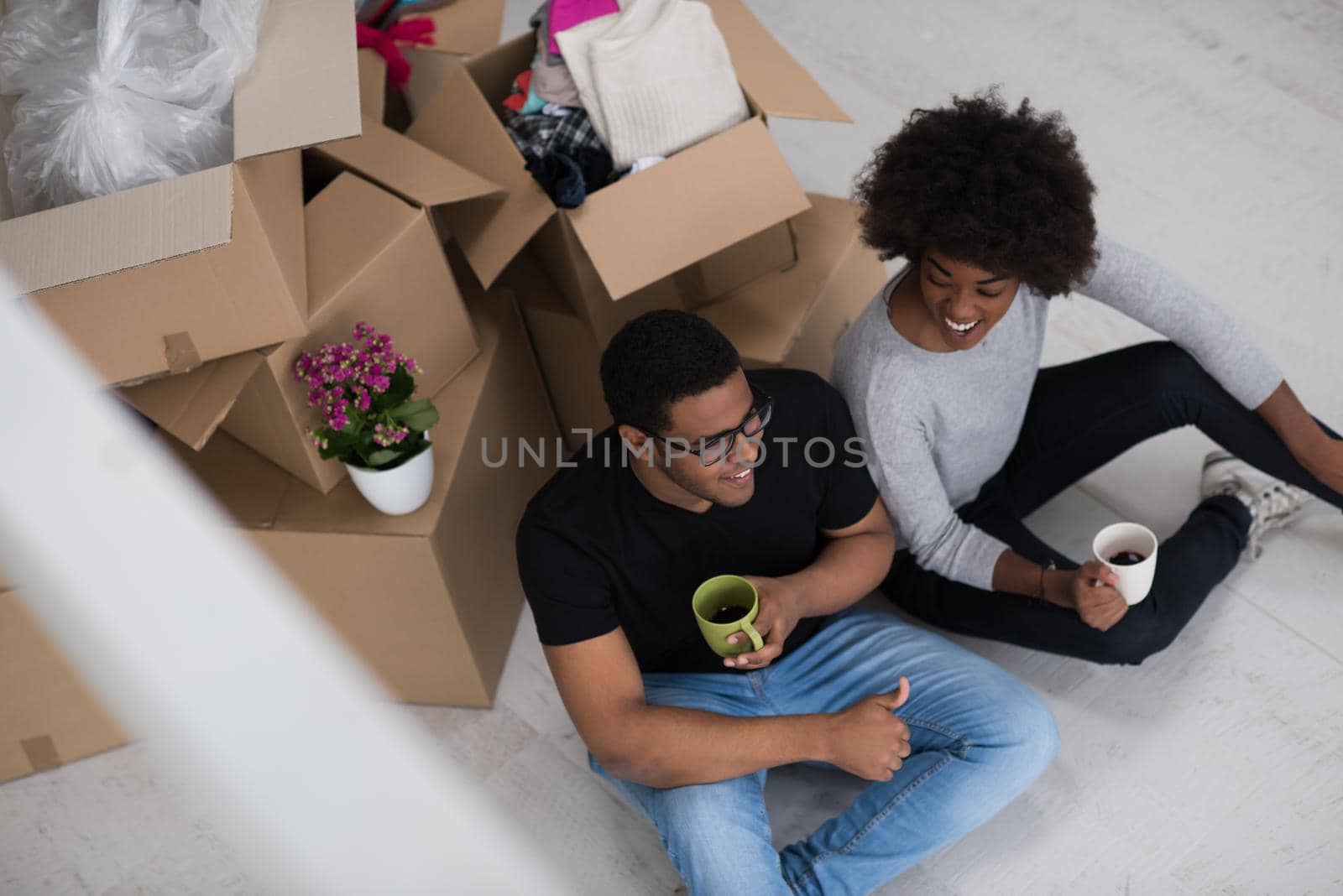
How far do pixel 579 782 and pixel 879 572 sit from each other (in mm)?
582

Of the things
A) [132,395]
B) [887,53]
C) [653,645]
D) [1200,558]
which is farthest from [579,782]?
[887,53]

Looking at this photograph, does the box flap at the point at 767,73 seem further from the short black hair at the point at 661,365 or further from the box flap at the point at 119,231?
the box flap at the point at 119,231

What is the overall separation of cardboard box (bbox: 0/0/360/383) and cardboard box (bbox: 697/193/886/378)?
2.15 feet

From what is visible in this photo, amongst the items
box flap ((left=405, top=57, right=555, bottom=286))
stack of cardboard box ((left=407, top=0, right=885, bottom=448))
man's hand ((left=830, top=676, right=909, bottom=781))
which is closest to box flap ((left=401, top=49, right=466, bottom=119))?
stack of cardboard box ((left=407, top=0, right=885, bottom=448))

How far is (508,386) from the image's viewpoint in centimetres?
201

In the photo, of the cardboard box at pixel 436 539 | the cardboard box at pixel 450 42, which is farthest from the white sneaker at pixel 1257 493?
the cardboard box at pixel 450 42

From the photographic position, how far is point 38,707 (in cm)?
190

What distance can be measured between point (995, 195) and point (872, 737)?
2.12 ft

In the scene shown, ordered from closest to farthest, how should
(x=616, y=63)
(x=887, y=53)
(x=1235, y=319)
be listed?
(x=616, y=63) < (x=1235, y=319) < (x=887, y=53)

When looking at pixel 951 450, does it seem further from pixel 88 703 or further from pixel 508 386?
pixel 88 703

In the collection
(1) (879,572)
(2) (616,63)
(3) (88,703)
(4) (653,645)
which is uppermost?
(2) (616,63)

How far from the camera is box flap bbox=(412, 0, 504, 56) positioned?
7.11 ft

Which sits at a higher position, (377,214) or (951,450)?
(377,214)

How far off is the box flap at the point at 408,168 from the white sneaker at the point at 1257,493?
3.94 feet
